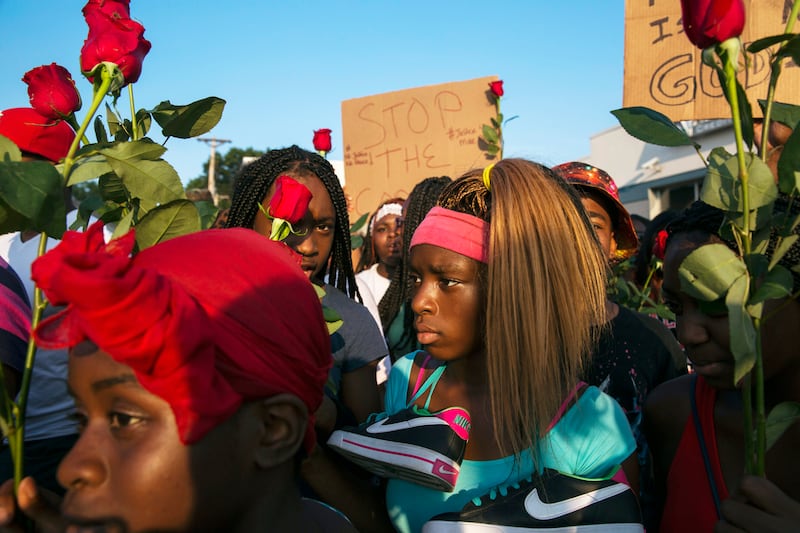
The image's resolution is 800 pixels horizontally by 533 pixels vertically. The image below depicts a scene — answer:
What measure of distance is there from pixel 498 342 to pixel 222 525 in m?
1.02

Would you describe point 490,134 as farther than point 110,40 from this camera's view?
Yes

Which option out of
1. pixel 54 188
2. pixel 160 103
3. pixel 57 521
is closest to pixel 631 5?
pixel 160 103

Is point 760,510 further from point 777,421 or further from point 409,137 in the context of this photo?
point 409,137

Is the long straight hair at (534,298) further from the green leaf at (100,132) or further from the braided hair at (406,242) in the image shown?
the braided hair at (406,242)

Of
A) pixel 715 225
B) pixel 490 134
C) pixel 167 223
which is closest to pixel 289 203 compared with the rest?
pixel 167 223

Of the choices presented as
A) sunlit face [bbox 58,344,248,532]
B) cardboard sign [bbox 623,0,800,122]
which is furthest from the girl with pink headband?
cardboard sign [bbox 623,0,800,122]

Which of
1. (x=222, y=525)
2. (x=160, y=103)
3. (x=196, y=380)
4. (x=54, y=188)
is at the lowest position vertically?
(x=222, y=525)

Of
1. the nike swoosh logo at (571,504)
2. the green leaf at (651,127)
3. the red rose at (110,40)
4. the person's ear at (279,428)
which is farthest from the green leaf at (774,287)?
the red rose at (110,40)

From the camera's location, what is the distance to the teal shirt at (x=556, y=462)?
1.81 meters

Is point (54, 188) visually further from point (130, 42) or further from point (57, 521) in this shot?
point (57, 521)

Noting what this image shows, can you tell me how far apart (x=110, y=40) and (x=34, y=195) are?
1.19 ft

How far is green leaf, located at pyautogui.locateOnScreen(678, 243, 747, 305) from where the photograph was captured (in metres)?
1.11

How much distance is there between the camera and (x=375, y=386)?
2.59 metres

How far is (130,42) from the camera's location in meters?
1.26
